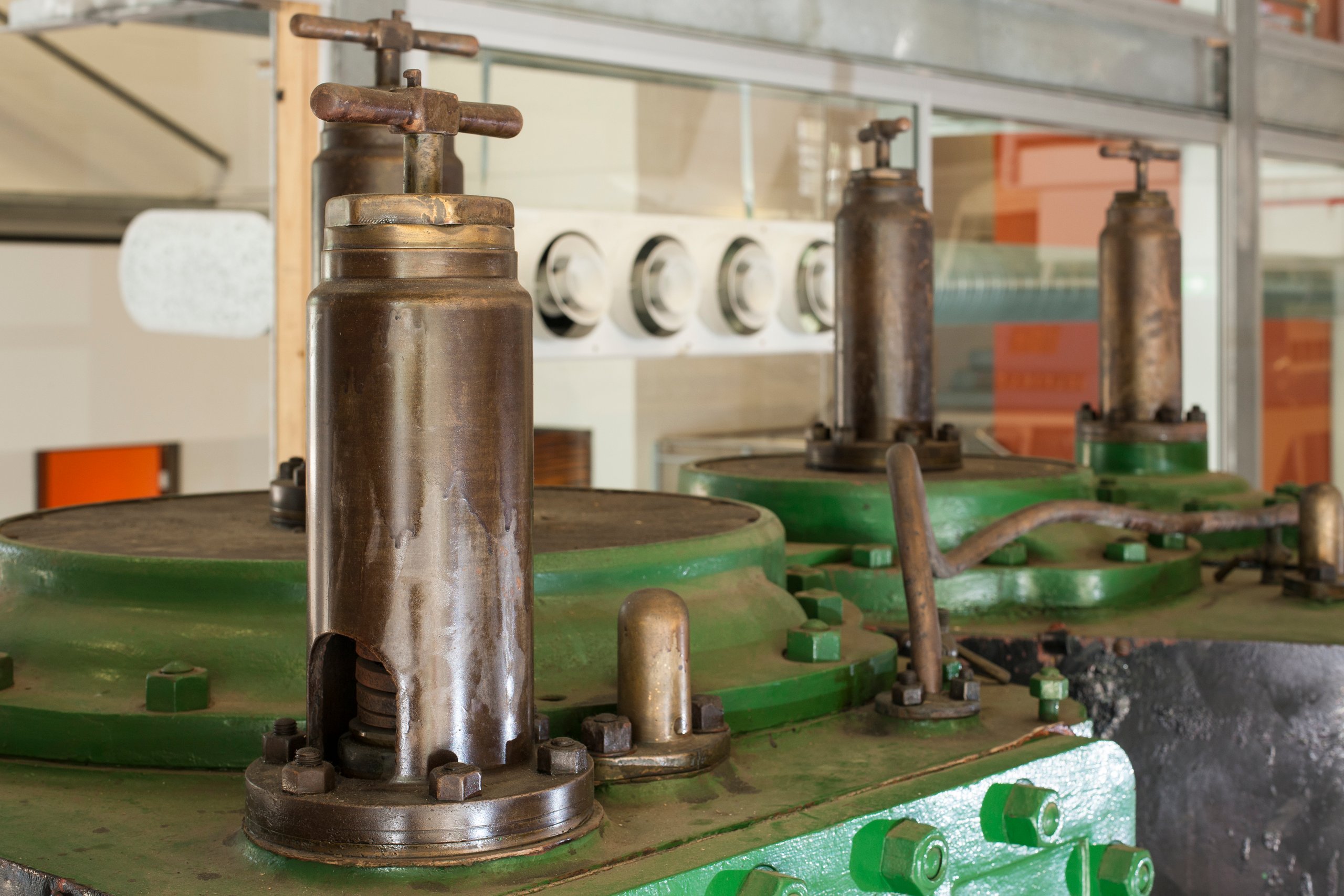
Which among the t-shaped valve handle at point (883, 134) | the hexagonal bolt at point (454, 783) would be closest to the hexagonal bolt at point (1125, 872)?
the hexagonal bolt at point (454, 783)

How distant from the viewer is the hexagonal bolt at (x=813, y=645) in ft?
5.30

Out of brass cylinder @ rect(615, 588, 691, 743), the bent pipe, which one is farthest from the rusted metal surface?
brass cylinder @ rect(615, 588, 691, 743)

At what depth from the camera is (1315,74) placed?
614cm

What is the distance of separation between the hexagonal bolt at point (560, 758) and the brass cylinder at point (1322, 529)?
4.97ft

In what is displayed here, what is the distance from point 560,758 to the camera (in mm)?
1175

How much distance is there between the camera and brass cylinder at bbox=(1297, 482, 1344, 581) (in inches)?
89.3

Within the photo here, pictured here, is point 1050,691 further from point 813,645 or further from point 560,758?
point 560,758

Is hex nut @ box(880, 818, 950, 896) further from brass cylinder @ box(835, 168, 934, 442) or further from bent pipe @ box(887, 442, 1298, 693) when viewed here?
brass cylinder @ box(835, 168, 934, 442)

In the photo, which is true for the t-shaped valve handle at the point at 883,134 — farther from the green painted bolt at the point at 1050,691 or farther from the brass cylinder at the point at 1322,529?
the green painted bolt at the point at 1050,691

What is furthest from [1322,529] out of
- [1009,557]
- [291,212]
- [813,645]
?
[291,212]

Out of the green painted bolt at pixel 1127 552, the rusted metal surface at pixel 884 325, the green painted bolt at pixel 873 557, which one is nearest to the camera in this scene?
the green painted bolt at pixel 873 557

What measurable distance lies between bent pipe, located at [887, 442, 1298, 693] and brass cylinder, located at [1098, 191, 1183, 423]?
35.2 inches

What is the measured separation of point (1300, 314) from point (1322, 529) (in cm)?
456

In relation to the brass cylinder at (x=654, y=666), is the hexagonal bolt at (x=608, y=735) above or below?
below
